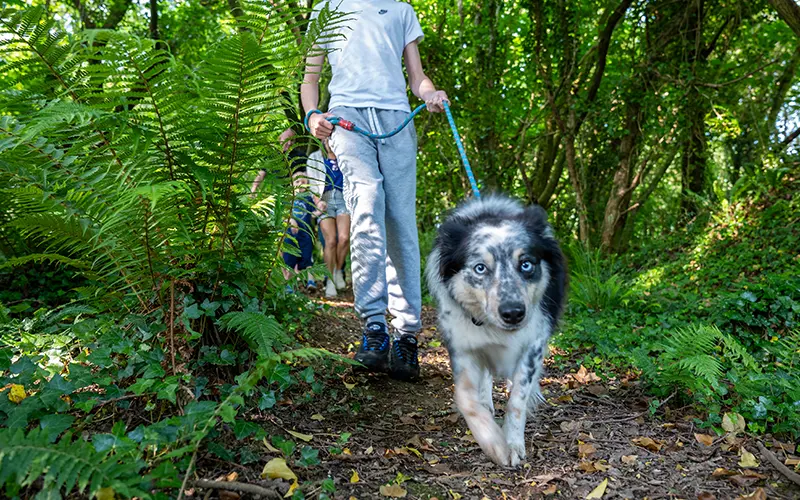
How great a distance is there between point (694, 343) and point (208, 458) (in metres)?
2.72

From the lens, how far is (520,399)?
291 centimetres

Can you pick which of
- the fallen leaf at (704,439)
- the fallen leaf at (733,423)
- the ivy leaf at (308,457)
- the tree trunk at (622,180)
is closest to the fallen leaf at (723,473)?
the fallen leaf at (704,439)

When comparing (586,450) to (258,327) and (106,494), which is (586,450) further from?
(106,494)

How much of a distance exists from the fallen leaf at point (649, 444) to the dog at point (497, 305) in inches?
22.3

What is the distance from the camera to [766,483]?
2.39m

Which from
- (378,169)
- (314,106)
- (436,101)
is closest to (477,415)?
(378,169)

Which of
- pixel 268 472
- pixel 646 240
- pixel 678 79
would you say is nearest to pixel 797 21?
pixel 678 79

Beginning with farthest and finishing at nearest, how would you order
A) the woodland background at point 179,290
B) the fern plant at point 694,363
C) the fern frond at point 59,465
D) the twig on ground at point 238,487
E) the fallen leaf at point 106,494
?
1. the fern plant at point 694,363
2. the woodland background at point 179,290
3. the twig on ground at point 238,487
4. the fallen leaf at point 106,494
5. the fern frond at point 59,465

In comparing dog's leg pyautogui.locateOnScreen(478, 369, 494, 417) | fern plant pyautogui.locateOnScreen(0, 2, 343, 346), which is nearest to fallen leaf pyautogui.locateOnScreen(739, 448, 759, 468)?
dog's leg pyautogui.locateOnScreen(478, 369, 494, 417)

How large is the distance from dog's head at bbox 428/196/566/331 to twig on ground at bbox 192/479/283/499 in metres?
1.29

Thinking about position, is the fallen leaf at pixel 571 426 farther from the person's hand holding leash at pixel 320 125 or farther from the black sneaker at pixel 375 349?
the person's hand holding leash at pixel 320 125

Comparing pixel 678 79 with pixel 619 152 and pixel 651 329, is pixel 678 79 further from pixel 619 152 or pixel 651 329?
pixel 651 329

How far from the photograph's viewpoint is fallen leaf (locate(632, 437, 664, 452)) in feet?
9.24

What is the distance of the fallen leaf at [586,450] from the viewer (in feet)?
9.11
